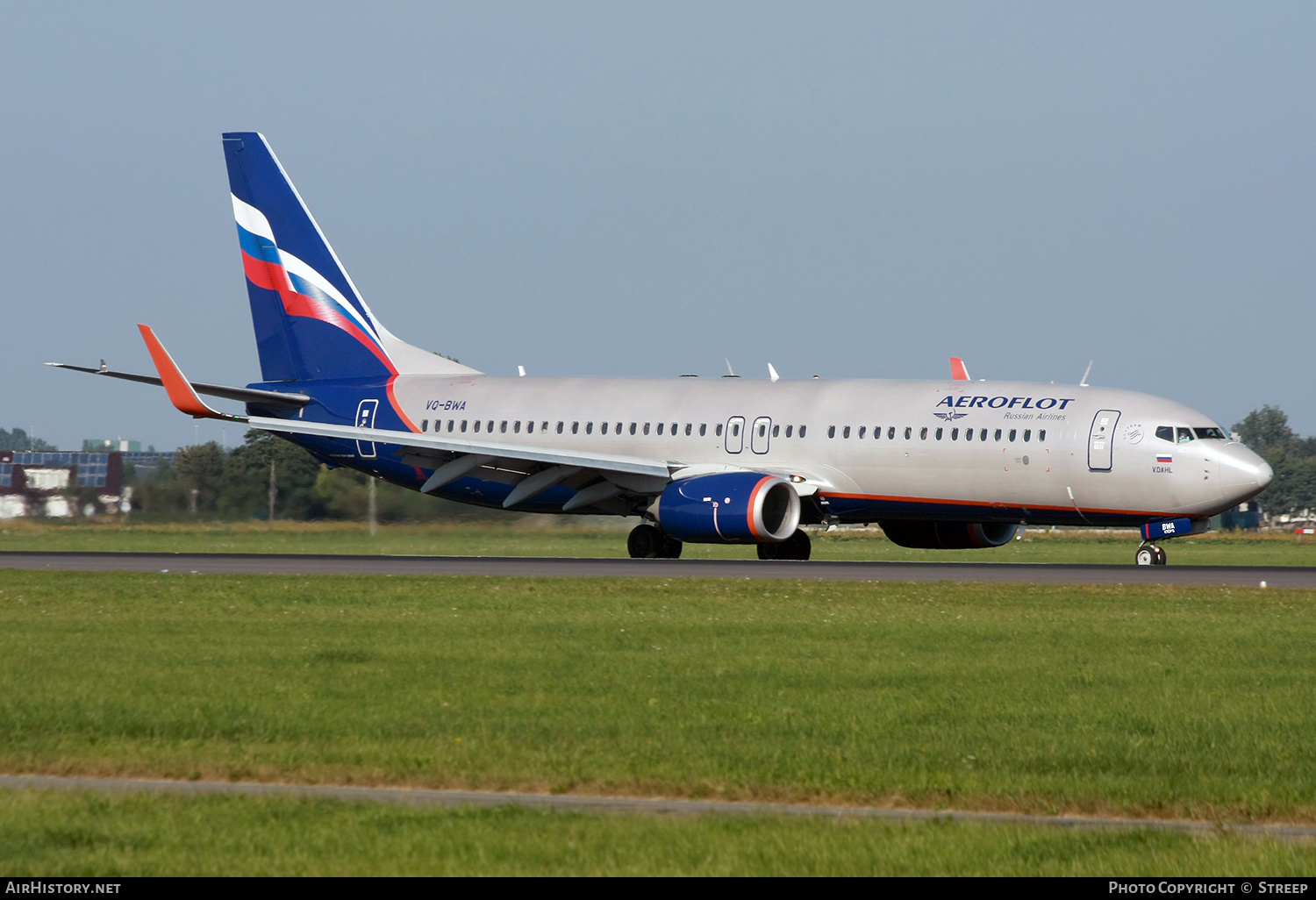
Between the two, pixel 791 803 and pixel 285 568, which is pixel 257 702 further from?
pixel 285 568

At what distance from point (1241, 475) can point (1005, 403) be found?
4693mm

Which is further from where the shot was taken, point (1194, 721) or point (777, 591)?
point (777, 591)

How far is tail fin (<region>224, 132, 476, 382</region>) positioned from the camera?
133 feet

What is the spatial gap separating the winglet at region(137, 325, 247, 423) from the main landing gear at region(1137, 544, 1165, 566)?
19079mm

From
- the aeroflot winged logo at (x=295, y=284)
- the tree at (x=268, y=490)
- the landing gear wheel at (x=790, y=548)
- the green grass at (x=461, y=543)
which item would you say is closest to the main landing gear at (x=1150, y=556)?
the green grass at (x=461, y=543)

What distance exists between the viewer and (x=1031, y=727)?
11.9 metres

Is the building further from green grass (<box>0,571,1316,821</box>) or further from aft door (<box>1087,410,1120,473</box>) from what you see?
aft door (<box>1087,410,1120,473</box>)

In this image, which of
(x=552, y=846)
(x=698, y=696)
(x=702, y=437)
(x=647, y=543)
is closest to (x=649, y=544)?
(x=647, y=543)

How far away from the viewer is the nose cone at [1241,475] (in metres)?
30.3

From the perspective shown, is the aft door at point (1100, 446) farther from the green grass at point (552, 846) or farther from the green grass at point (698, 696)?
the green grass at point (552, 846)

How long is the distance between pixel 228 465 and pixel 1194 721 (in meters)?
35.7

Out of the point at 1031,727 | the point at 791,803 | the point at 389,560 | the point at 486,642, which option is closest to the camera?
the point at 791,803

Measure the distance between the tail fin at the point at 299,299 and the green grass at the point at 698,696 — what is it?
1843 cm

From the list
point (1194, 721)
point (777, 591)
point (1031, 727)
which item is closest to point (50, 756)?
point (1031, 727)
